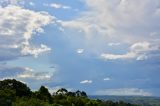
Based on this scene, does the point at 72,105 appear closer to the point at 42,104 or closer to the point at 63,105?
the point at 63,105

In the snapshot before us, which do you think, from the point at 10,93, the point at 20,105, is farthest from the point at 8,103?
the point at 10,93

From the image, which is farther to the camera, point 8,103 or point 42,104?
point 42,104

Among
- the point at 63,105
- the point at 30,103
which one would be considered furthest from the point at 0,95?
the point at 63,105

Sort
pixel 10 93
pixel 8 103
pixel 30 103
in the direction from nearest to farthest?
1. pixel 8 103
2. pixel 30 103
3. pixel 10 93

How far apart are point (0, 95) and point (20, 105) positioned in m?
17.7

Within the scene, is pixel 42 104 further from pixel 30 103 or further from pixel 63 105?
pixel 63 105

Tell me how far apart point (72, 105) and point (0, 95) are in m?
40.2

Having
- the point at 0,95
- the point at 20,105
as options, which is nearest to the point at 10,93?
the point at 0,95

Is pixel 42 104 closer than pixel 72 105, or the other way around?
pixel 42 104

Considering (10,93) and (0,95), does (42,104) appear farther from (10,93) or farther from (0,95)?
(10,93)

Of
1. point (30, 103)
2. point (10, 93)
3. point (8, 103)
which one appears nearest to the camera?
point (8, 103)

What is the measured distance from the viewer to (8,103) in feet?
484

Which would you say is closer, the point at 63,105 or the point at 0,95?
the point at 0,95

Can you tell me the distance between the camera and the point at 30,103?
165750 mm
